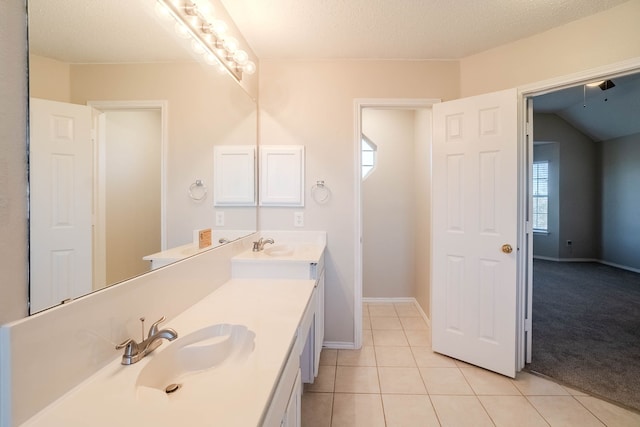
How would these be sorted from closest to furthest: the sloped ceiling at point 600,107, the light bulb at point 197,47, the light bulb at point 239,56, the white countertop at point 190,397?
the white countertop at point 190,397 → the light bulb at point 197,47 → the light bulb at point 239,56 → the sloped ceiling at point 600,107

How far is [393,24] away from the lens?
6.16ft

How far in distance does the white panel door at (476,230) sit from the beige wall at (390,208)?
116cm

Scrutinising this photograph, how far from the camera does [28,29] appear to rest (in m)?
0.66

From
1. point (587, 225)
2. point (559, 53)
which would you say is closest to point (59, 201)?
point (559, 53)

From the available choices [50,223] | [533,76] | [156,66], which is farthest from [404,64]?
[50,223]

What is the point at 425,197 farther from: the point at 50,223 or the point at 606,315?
the point at 50,223

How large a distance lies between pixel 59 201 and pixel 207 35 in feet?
3.91

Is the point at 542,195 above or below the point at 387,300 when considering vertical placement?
above

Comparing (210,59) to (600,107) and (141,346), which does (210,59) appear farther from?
(600,107)

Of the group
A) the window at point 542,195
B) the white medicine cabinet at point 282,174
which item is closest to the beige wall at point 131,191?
the white medicine cabinet at point 282,174

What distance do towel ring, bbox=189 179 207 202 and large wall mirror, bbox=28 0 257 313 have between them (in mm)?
12

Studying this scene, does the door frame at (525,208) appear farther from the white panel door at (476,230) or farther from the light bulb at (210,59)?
the light bulb at (210,59)

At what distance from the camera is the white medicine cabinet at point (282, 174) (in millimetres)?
2336

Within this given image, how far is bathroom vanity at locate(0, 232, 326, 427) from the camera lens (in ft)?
1.92
